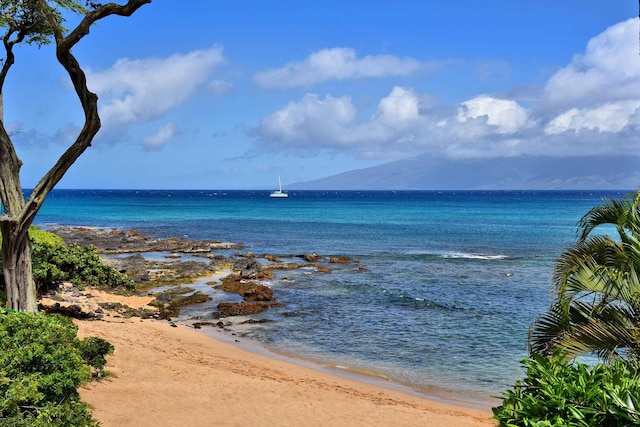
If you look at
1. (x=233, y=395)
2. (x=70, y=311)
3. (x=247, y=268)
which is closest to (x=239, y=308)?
(x=70, y=311)

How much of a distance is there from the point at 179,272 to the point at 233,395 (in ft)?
71.6

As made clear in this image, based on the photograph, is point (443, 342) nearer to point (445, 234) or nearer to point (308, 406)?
point (308, 406)

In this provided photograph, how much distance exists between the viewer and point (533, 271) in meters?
35.3

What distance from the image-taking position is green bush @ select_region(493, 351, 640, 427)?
15.3 feet

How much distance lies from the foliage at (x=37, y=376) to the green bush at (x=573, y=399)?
17.0 feet

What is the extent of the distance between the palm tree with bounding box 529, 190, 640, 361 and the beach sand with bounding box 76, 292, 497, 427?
5.72 metres

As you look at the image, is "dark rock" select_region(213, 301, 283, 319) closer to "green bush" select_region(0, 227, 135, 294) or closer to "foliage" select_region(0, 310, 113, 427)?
"green bush" select_region(0, 227, 135, 294)

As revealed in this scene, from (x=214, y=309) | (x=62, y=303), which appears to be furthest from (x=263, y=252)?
(x=62, y=303)

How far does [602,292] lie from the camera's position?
278 inches

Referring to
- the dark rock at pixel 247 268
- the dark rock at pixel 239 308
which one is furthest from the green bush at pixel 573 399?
the dark rock at pixel 247 268

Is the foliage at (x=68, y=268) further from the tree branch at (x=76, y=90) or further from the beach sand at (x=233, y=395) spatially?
the tree branch at (x=76, y=90)

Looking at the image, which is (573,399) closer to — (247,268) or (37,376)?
(37,376)

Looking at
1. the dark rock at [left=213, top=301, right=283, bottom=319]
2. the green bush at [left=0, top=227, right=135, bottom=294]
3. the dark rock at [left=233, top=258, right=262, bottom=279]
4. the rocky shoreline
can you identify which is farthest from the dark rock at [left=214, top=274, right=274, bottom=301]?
the green bush at [left=0, top=227, right=135, bottom=294]

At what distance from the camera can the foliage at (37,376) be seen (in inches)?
251
